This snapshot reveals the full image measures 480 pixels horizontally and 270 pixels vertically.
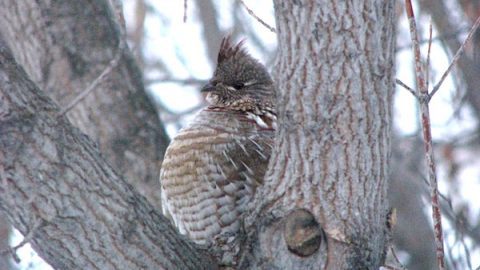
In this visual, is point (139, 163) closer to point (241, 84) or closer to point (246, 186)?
point (241, 84)

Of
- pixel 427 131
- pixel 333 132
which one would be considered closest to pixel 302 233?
pixel 333 132

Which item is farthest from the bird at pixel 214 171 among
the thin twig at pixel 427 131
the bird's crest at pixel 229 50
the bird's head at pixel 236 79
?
the thin twig at pixel 427 131

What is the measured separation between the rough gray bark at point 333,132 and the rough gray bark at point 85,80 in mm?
2342

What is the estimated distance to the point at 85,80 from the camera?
626 centimetres

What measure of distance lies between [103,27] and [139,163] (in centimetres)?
96

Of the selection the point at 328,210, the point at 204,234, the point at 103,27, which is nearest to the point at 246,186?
the point at 204,234

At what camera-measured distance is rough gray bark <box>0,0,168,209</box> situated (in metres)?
6.22

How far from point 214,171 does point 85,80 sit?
177 centimetres

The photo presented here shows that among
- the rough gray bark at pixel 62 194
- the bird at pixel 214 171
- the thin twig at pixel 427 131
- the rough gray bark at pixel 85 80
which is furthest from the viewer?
the rough gray bark at pixel 85 80

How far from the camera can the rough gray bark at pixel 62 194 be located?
341 cm

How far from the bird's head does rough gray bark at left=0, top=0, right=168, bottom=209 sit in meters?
0.66

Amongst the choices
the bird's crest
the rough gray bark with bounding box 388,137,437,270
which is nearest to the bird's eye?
the bird's crest

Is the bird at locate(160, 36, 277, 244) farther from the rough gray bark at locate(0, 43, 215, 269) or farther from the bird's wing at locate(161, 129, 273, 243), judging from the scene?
the rough gray bark at locate(0, 43, 215, 269)

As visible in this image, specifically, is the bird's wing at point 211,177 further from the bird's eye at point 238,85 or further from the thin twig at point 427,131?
the thin twig at point 427,131
